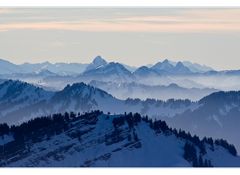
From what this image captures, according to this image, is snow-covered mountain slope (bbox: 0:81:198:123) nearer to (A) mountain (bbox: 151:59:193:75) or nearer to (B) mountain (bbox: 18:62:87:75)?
(B) mountain (bbox: 18:62:87:75)

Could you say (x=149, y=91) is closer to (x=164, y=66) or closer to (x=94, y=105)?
(x=164, y=66)

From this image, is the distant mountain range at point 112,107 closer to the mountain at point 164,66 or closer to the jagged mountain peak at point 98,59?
the mountain at point 164,66

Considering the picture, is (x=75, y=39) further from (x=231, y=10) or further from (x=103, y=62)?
(x=231, y=10)

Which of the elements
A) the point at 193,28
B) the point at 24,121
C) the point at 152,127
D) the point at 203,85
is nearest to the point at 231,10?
the point at 193,28

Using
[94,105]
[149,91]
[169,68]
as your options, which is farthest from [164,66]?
[94,105]

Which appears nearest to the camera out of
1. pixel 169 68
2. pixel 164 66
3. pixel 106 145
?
pixel 106 145

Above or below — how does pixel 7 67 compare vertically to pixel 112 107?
above

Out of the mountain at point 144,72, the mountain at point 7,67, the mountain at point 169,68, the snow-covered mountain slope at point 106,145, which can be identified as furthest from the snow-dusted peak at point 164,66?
the mountain at point 7,67
